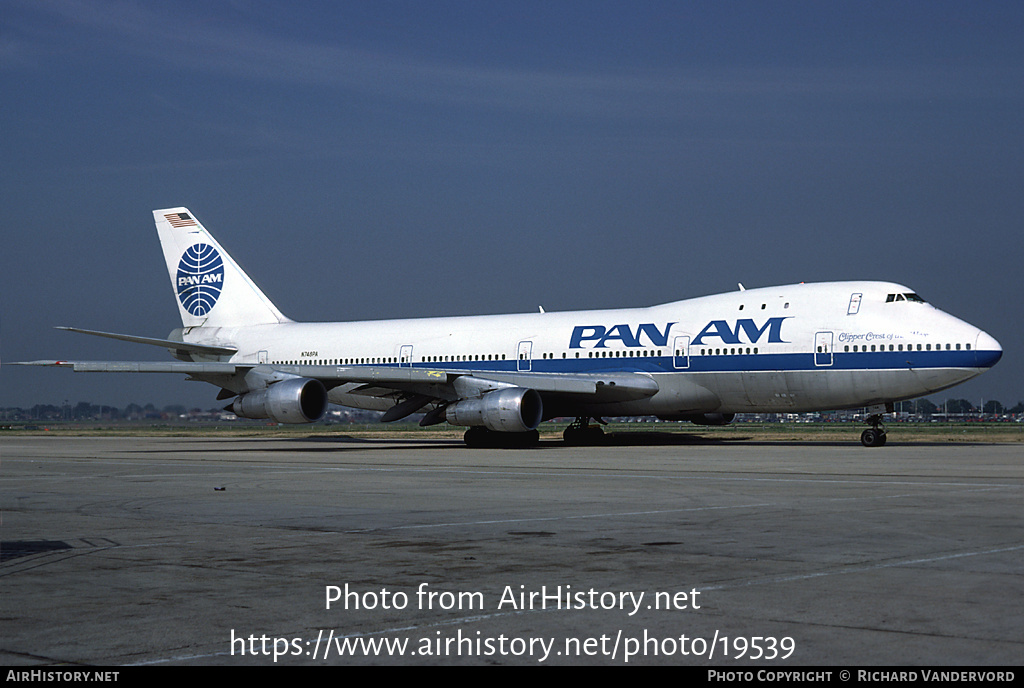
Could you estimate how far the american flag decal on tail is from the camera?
45.8m

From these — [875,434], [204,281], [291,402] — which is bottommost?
[875,434]

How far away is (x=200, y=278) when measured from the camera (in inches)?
1801

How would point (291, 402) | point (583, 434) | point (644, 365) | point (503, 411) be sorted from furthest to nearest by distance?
point (583, 434), point (644, 365), point (291, 402), point (503, 411)

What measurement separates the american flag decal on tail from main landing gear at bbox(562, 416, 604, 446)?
19332 mm

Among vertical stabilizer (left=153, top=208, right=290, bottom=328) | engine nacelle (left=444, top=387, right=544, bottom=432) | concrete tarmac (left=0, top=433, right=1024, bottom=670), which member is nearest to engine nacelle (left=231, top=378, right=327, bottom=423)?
engine nacelle (left=444, top=387, right=544, bottom=432)

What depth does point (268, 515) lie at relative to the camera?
43.2ft

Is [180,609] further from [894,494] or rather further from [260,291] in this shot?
[260,291]

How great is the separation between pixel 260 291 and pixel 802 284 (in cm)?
2346

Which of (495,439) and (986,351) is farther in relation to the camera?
(495,439)

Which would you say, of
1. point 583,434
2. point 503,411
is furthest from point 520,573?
point 583,434

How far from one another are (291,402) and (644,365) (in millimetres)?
11020

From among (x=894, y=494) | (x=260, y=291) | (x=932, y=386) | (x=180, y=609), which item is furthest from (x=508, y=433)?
(x=180, y=609)

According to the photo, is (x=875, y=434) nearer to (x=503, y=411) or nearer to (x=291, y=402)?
(x=503, y=411)

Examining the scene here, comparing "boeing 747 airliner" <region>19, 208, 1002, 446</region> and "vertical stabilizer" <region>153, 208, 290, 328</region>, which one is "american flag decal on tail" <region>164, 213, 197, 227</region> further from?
"boeing 747 airliner" <region>19, 208, 1002, 446</region>
